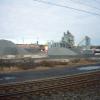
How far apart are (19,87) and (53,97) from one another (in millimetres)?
3190

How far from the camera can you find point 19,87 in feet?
48.6

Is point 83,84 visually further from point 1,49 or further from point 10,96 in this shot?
point 1,49

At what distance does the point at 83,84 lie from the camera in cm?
1575

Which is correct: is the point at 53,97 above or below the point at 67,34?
below

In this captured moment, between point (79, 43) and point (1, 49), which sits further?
point (79, 43)

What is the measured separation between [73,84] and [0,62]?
28903mm

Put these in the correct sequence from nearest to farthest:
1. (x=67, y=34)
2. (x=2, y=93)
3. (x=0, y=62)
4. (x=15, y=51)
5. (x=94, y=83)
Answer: (x=2, y=93) → (x=94, y=83) → (x=0, y=62) → (x=15, y=51) → (x=67, y=34)

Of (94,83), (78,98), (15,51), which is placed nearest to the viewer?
(78,98)

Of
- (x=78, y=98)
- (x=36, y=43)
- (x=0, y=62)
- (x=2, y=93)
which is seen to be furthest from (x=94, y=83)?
(x=36, y=43)

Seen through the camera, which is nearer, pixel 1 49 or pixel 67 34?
Result: pixel 1 49

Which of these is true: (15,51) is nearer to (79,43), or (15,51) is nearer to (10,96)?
(79,43)

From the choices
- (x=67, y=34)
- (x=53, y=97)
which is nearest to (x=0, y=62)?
(x=53, y=97)

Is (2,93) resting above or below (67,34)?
below

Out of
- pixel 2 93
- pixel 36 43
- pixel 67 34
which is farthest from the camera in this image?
pixel 36 43
